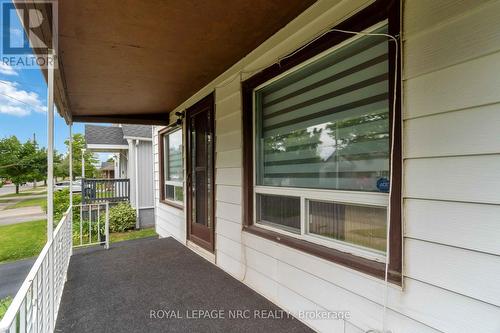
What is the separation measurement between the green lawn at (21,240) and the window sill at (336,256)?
20.0 feet

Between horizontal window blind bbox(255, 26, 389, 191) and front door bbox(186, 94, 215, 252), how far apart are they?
1.20 m

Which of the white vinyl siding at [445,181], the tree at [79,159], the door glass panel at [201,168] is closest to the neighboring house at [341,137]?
the white vinyl siding at [445,181]

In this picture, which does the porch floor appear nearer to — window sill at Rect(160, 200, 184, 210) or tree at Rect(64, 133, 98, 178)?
window sill at Rect(160, 200, 184, 210)

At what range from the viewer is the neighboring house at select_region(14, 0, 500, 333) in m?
1.21

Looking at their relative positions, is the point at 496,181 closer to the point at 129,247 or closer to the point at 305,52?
the point at 305,52

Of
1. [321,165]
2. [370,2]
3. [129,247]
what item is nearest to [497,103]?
[370,2]

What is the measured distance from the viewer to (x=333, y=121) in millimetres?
1959

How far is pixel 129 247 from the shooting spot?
445cm

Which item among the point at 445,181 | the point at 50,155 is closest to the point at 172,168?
the point at 50,155

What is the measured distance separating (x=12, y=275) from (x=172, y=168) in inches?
124

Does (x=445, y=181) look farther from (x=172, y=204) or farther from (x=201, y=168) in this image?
→ (x=172, y=204)

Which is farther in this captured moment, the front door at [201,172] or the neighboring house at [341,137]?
the front door at [201,172]

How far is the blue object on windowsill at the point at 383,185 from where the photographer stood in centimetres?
154

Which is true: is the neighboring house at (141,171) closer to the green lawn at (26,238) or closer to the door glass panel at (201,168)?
the green lawn at (26,238)
